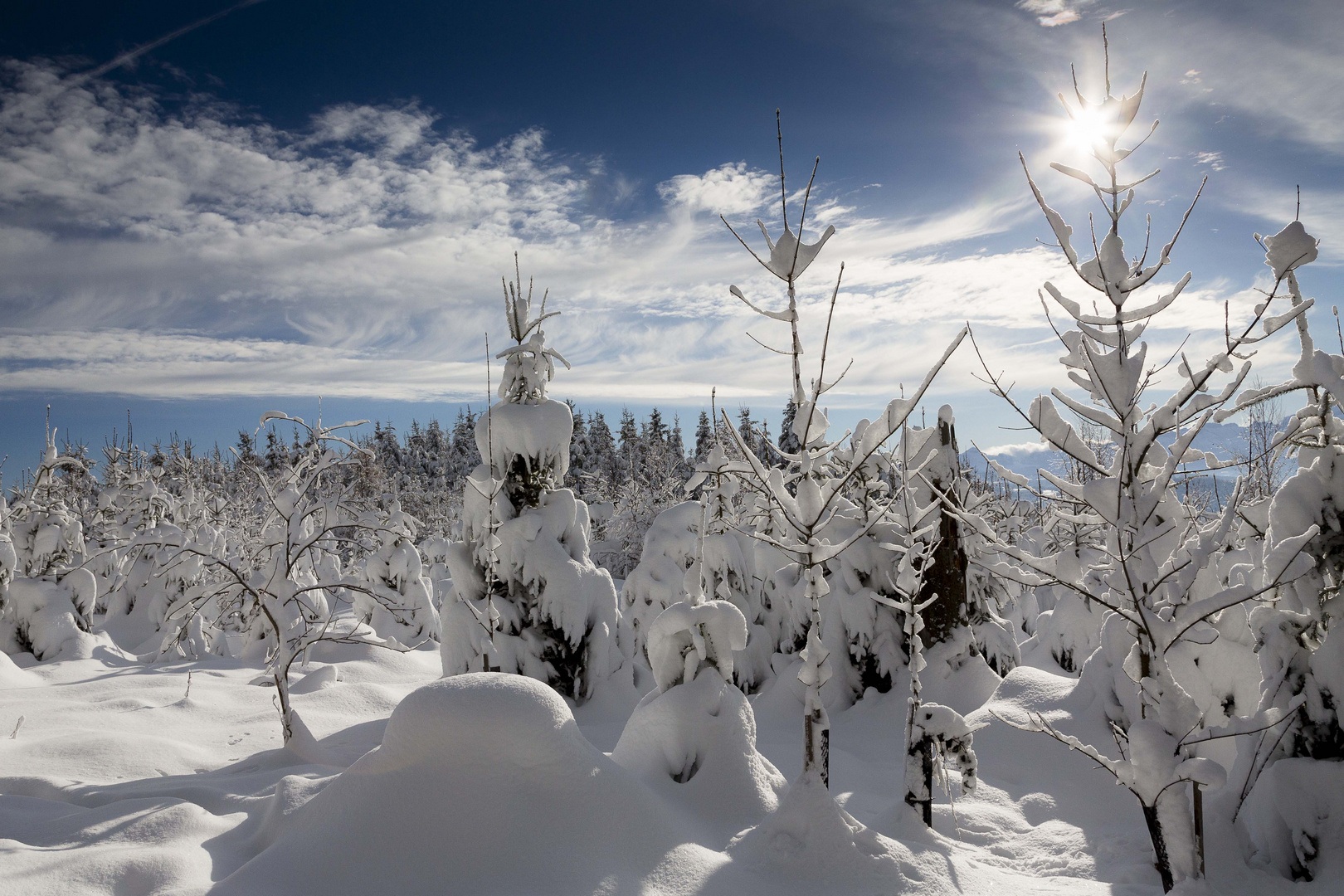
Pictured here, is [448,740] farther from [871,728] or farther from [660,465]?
[660,465]

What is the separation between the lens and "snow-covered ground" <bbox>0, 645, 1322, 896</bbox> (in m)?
3.79

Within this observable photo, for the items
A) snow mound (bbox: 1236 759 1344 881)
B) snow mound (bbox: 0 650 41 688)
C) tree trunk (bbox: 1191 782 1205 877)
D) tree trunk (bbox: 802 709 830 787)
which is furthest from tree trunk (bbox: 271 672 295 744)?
snow mound (bbox: 1236 759 1344 881)

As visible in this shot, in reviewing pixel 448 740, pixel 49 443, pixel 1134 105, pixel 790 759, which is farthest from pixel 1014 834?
pixel 49 443

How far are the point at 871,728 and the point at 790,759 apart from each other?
1.90 metres

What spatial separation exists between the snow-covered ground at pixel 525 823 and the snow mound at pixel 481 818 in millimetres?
11

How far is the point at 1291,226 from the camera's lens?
398 cm

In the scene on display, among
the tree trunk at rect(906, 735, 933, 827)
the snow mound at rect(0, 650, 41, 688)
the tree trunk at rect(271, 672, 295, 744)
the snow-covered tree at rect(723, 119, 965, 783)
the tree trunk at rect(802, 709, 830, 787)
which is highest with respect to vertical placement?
the snow-covered tree at rect(723, 119, 965, 783)

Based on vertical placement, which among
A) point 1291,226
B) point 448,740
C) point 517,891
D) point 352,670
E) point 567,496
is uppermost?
point 1291,226

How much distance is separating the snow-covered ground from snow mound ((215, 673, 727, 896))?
0.03 feet

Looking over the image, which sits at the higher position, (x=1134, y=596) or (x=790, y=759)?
(x=1134, y=596)

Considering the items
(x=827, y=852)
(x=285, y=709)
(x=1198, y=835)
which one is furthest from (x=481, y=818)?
(x=285, y=709)

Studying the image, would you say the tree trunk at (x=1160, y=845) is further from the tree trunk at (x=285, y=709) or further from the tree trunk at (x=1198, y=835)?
the tree trunk at (x=285, y=709)

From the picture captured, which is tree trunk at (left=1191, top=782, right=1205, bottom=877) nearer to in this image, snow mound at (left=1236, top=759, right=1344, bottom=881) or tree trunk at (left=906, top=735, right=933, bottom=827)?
snow mound at (left=1236, top=759, right=1344, bottom=881)

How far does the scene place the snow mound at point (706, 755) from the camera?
492 centimetres
